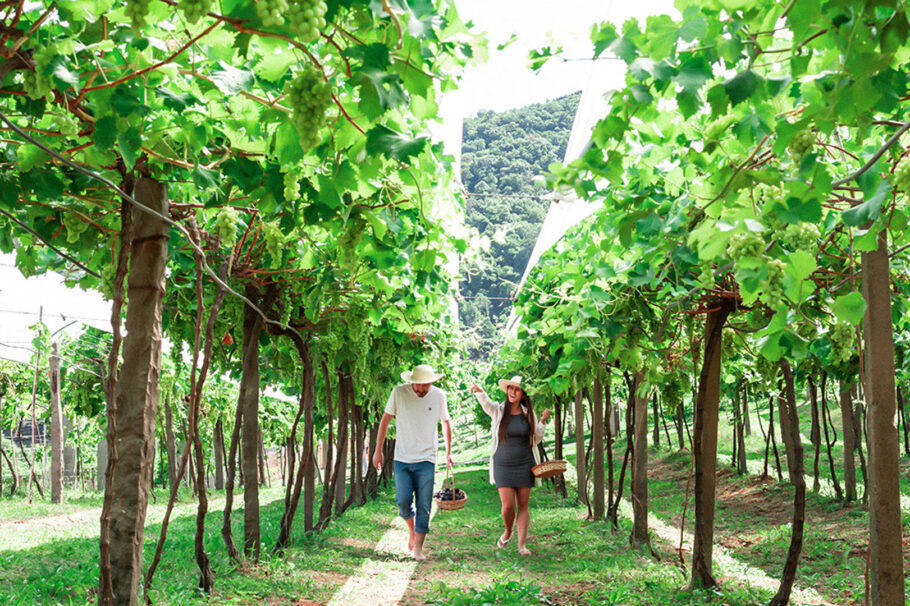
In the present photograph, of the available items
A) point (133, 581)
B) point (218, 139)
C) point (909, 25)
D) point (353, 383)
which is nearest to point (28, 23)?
point (218, 139)

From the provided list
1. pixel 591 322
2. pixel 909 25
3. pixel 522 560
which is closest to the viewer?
pixel 909 25

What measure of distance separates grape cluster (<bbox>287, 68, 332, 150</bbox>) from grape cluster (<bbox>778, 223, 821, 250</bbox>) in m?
1.61

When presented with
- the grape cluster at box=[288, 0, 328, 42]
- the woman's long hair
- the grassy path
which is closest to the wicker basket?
the woman's long hair

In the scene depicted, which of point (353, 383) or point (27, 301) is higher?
point (27, 301)

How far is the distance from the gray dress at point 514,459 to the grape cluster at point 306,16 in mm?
5994

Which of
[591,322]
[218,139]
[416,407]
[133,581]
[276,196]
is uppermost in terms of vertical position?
[218,139]

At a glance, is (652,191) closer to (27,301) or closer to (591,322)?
(591,322)

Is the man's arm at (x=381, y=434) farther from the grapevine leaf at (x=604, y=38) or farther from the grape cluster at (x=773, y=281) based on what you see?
the grapevine leaf at (x=604, y=38)

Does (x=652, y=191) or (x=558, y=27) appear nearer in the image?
(x=558, y=27)

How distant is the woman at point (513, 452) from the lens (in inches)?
272

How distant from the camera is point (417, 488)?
6.38 meters

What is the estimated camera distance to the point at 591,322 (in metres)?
5.03

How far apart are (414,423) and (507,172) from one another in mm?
39982

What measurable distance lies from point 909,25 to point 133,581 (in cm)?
318
